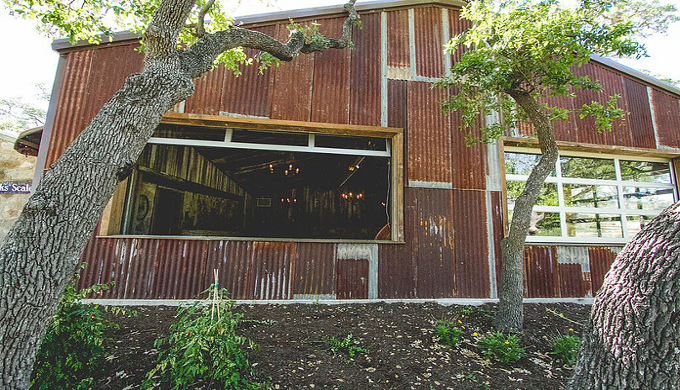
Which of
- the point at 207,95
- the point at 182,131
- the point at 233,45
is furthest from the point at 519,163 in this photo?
the point at 182,131

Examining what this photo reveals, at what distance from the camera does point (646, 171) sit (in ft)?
20.0

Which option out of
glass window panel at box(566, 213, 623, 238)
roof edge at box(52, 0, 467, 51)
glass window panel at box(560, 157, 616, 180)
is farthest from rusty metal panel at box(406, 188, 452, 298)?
roof edge at box(52, 0, 467, 51)

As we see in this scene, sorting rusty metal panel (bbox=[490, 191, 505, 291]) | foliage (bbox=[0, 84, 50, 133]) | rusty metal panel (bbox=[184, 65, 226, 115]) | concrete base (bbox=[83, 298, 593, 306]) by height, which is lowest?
concrete base (bbox=[83, 298, 593, 306])

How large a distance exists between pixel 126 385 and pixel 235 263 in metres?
2.46

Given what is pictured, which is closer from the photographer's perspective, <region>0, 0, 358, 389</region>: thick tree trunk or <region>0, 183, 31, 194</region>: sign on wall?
<region>0, 0, 358, 389</region>: thick tree trunk

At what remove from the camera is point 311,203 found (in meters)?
12.3

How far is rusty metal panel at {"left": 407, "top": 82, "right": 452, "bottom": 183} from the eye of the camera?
16.6 ft

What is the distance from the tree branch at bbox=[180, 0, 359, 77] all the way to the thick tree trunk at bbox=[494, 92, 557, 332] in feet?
11.2

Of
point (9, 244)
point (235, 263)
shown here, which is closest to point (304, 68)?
point (235, 263)

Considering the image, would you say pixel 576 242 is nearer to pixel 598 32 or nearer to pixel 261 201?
pixel 598 32

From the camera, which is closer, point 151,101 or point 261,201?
point 151,101

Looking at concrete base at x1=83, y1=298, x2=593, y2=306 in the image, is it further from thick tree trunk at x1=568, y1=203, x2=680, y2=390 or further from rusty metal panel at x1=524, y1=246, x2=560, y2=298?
thick tree trunk at x1=568, y1=203, x2=680, y2=390

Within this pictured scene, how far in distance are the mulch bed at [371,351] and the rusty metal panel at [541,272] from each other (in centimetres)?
86

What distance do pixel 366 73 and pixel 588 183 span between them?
517 cm
